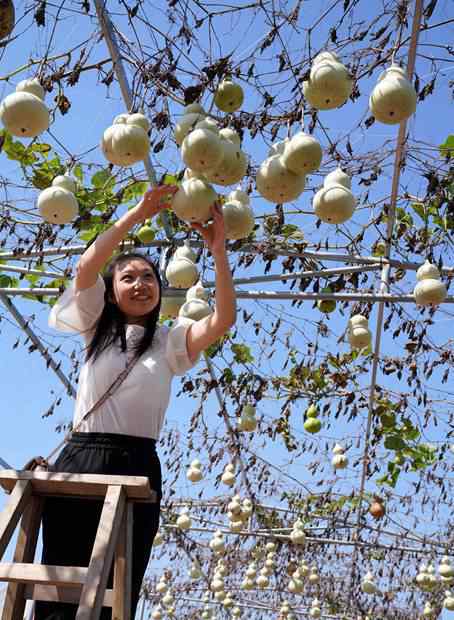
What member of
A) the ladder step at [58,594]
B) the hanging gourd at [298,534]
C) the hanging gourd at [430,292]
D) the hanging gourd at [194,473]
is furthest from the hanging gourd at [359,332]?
the hanging gourd at [298,534]

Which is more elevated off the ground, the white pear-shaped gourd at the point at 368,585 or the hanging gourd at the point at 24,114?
the hanging gourd at the point at 24,114

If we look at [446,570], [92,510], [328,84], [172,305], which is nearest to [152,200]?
[328,84]

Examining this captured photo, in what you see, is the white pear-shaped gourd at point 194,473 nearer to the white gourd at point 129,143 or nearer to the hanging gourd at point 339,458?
the hanging gourd at point 339,458

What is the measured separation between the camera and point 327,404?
189 inches

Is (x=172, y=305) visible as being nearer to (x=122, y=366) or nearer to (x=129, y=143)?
(x=122, y=366)

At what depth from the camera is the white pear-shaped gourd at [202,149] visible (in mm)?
1714

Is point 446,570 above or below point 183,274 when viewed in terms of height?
below

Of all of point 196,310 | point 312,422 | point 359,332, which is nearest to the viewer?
point 196,310

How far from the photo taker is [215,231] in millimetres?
1969

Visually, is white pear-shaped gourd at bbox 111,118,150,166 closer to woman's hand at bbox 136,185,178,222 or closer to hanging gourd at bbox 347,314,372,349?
woman's hand at bbox 136,185,178,222

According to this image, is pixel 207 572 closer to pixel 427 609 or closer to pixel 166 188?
pixel 427 609

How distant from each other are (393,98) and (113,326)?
993 mm

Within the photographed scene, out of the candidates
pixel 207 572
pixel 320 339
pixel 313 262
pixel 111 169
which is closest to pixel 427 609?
pixel 207 572

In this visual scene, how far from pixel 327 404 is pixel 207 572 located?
5.61 m
